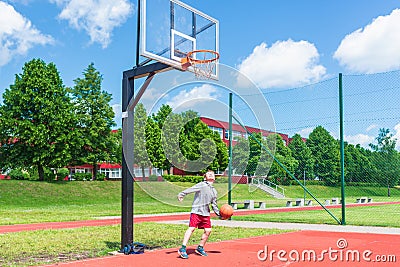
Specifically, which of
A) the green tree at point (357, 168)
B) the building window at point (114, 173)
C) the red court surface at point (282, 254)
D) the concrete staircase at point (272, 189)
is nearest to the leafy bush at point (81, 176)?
the building window at point (114, 173)

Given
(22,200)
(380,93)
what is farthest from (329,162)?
(22,200)

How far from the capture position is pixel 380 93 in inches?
568

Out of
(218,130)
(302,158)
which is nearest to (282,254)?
(218,130)

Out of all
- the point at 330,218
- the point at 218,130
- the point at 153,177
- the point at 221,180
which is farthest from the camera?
the point at 330,218

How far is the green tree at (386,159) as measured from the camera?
52.6 ft

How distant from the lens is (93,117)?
41.1m

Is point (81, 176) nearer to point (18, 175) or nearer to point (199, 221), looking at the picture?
point (18, 175)

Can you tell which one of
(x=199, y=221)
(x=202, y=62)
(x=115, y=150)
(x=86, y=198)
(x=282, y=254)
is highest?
(x=202, y=62)

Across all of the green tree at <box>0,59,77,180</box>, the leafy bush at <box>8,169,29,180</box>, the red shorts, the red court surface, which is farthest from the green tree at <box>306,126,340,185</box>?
the leafy bush at <box>8,169,29,180</box>

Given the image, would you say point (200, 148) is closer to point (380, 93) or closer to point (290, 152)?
point (380, 93)

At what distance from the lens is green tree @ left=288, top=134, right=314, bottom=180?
707 inches

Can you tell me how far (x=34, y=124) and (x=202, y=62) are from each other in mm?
29436

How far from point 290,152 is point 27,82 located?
24908mm

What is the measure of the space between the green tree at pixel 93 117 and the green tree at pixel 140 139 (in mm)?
30930
